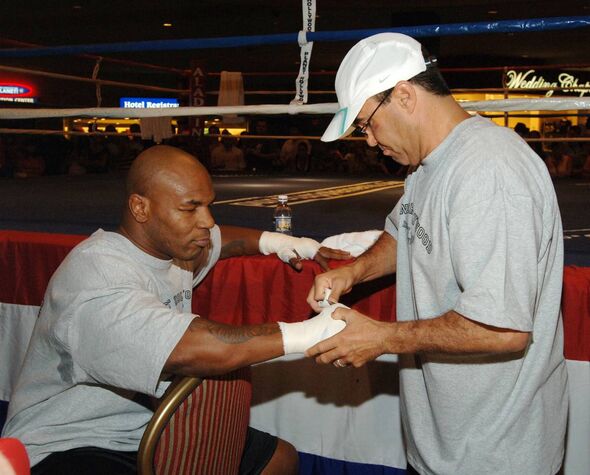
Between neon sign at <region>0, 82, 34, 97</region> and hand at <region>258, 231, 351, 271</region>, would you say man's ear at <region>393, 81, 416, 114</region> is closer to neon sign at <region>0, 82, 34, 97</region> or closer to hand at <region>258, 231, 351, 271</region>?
hand at <region>258, 231, 351, 271</region>

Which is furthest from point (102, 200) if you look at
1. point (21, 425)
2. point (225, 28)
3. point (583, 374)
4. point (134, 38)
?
point (134, 38)

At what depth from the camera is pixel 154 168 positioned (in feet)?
5.15

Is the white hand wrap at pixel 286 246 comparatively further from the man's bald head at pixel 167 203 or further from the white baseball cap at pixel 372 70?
the white baseball cap at pixel 372 70

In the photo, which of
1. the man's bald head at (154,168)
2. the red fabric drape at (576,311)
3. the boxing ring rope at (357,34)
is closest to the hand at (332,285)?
the man's bald head at (154,168)

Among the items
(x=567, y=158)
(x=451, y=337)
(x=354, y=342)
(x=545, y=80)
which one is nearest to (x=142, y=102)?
(x=545, y=80)

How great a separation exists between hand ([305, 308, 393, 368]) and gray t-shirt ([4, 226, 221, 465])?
269 millimetres

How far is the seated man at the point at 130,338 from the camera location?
4.22 ft

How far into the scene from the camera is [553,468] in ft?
4.37

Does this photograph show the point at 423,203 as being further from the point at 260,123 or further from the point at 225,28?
the point at 260,123

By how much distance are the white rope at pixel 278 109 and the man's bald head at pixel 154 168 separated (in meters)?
0.73

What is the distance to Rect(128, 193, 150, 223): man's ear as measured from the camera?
1.58 metres

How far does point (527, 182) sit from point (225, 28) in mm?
10464

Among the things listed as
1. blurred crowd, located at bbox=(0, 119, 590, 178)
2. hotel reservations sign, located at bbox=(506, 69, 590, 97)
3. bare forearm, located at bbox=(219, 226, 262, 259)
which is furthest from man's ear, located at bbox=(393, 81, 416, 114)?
hotel reservations sign, located at bbox=(506, 69, 590, 97)

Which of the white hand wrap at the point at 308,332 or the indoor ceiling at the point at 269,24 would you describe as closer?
the white hand wrap at the point at 308,332
